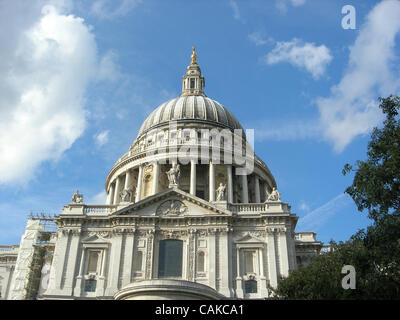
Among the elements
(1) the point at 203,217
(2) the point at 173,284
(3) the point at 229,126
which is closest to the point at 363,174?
(2) the point at 173,284

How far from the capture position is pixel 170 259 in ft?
137

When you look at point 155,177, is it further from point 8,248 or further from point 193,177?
point 8,248

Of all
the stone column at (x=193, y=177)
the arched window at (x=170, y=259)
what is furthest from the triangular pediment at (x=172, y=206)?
the stone column at (x=193, y=177)

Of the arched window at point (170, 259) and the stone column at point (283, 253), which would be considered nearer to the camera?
the stone column at point (283, 253)

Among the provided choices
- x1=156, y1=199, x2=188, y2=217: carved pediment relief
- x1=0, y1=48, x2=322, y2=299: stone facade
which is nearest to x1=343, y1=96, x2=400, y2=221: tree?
x1=0, y1=48, x2=322, y2=299: stone facade

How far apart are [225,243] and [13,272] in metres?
29.6

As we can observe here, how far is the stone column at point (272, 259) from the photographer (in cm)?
3966

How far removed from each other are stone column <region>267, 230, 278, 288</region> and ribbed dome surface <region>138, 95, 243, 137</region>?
90.5 feet

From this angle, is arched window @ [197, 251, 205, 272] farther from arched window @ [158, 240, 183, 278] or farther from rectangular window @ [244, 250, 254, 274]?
rectangular window @ [244, 250, 254, 274]

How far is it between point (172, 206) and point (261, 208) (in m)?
8.52

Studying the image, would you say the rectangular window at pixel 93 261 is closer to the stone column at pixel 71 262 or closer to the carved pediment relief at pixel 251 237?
the stone column at pixel 71 262

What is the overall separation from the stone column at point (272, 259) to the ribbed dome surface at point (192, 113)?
90.5 ft

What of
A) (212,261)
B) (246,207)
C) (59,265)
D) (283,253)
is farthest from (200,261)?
(59,265)
